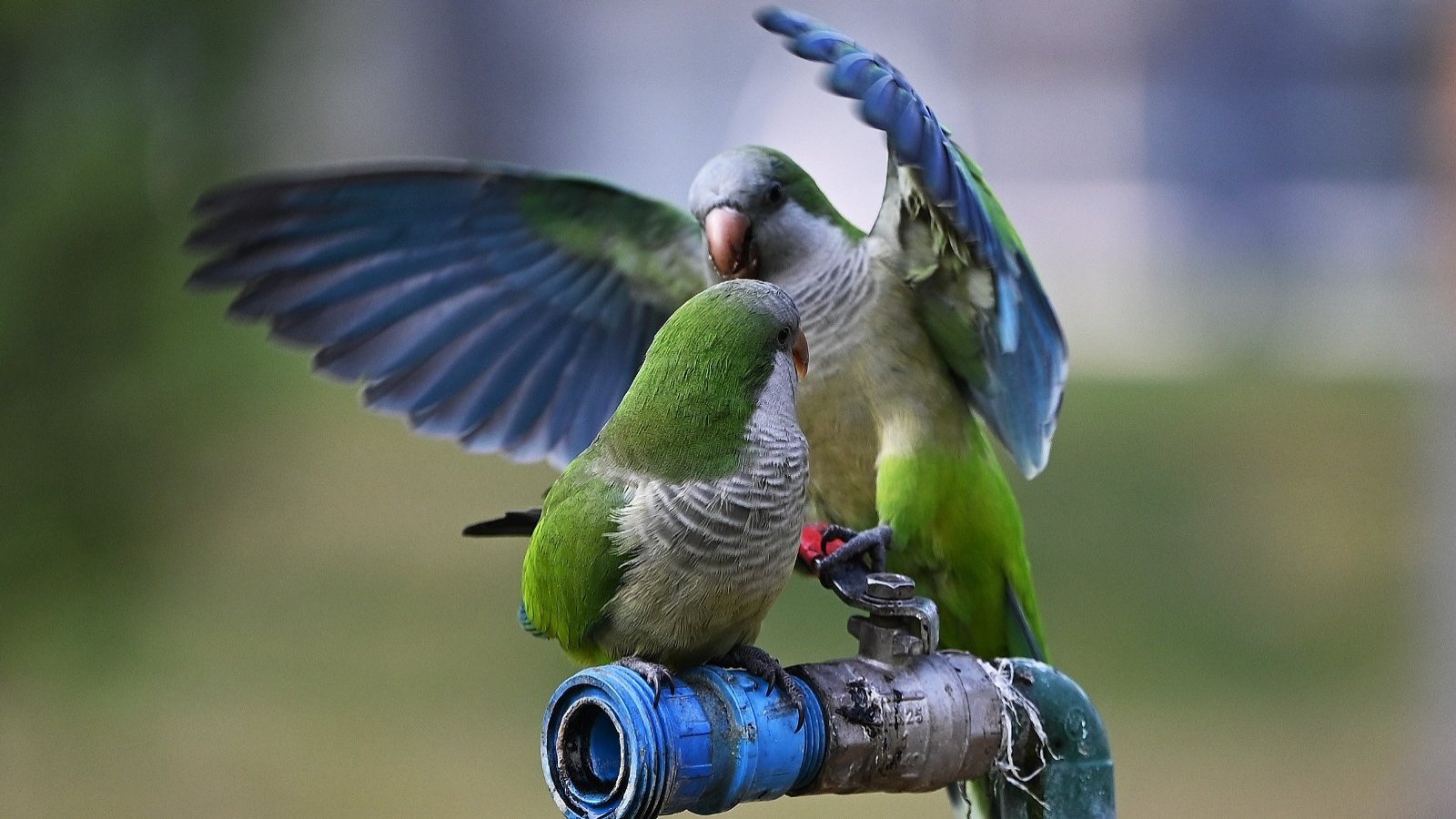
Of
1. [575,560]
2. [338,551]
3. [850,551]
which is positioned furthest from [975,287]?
[338,551]

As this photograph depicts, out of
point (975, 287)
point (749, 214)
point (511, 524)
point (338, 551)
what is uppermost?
point (749, 214)

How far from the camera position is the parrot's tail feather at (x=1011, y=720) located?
1.64m

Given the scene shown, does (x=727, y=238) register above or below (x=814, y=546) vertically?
above

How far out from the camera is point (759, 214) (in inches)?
79.6

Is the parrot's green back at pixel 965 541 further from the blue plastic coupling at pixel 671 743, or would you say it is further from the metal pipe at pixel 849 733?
the blue plastic coupling at pixel 671 743

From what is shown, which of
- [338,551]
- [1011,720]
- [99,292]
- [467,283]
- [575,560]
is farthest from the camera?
[338,551]

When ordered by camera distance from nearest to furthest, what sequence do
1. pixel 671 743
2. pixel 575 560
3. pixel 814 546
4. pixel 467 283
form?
pixel 671 743
pixel 575 560
pixel 814 546
pixel 467 283

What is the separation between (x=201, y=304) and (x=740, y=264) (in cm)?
237

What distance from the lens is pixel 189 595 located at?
18.9 ft

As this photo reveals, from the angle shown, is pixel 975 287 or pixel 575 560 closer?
pixel 575 560

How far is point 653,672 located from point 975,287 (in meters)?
0.84

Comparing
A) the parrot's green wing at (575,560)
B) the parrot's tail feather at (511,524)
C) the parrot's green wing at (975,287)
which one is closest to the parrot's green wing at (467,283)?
the parrot's green wing at (975,287)

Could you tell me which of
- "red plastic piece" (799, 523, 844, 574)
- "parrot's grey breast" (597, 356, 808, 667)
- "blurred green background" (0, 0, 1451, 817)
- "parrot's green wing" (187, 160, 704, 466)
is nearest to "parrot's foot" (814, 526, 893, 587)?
"red plastic piece" (799, 523, 844, 574)

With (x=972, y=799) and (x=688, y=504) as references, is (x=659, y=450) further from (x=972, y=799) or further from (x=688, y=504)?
(x=972, y=799)
